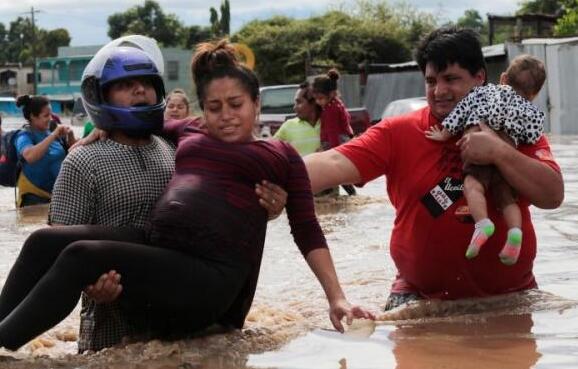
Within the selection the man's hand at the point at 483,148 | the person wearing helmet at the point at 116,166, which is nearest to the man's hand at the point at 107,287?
the person wearing helmet at the point at 116,166

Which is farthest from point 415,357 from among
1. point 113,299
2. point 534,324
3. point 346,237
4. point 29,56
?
point 29,56

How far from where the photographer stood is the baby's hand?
4.87 m

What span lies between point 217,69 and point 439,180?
124cm

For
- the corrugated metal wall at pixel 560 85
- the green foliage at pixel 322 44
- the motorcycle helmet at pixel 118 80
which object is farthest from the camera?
the green foliage at pixel 322 44

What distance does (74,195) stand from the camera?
412 centimetres

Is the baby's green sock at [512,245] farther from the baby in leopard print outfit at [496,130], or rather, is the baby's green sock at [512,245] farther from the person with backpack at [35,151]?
the person with backpack at [35,151]

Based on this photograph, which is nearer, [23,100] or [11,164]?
[11,164]

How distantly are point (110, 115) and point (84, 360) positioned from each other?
0.90 meters

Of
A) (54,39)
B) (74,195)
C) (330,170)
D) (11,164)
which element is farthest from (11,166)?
(54,39)

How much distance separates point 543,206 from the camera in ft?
15.9

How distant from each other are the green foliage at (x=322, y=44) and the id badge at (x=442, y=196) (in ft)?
146

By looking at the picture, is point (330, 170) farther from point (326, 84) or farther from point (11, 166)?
point (326, 84)

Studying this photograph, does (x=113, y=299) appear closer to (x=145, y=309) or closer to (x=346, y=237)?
(x=145, y=309)

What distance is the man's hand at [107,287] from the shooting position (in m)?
3.78
